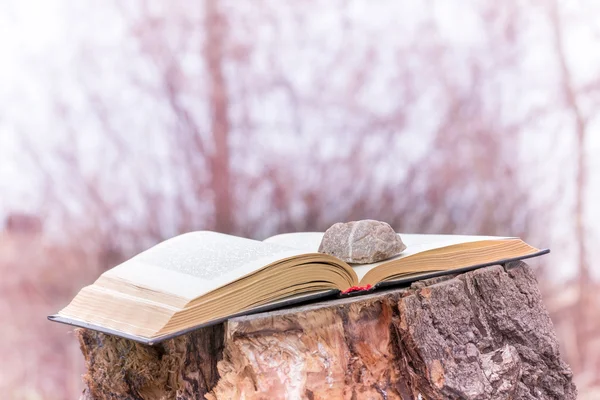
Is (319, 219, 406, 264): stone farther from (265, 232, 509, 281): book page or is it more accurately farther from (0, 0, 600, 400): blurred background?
(0, 0, 600, 400): blurred background

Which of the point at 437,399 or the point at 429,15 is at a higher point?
the point at 429,15

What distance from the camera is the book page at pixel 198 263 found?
3.15 ft

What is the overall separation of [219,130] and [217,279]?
891 millimetres

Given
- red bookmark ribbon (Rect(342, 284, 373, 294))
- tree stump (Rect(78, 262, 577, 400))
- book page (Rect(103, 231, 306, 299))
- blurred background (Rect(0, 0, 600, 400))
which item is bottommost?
tree stump (Rect(78, 262, 577, 400))

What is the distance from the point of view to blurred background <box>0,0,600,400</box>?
65.9 inches

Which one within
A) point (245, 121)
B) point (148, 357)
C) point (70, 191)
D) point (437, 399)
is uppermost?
point (245, 121)

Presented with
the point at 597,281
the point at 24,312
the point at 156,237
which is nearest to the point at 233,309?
the point at 156,237

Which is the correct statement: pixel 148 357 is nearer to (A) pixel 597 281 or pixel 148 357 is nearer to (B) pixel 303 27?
(B) pixel 303 27

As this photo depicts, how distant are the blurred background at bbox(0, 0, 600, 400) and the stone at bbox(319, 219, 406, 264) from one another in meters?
0.61

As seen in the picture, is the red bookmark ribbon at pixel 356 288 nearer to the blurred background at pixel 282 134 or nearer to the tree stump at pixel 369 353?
the tree stump at pixel 369 353

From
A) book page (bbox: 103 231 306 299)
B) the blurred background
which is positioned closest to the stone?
book page (bbox: 103 231 306 299)

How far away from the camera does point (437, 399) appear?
3.28 feet

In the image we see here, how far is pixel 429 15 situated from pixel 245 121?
0.68 metres

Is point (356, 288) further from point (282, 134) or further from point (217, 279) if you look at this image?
point (282, 134)
